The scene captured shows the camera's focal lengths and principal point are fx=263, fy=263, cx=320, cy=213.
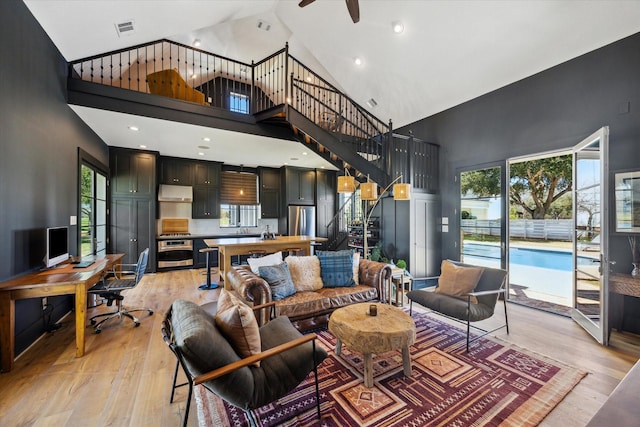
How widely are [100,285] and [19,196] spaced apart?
4.25 feet

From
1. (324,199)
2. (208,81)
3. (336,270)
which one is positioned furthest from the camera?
(324,199)

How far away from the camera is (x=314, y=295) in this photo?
3.11 m

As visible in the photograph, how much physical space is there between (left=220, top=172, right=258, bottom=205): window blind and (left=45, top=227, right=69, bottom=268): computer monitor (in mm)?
4131

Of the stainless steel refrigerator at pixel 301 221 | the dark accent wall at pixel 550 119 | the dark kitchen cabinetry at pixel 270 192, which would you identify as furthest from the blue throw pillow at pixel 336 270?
the dark kitchen cabinetry at pixel 270 192

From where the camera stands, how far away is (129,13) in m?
3.29

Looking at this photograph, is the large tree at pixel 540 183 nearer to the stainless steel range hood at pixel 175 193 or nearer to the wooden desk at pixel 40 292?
the wooden desk at pixel 40 292

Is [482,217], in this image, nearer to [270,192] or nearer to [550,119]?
[550,119]

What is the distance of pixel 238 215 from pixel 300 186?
2018 millimetres

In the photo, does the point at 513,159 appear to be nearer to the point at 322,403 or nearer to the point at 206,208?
the point at 322,403

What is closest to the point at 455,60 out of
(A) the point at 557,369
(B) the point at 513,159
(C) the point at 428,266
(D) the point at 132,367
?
(B) the point at 513,159

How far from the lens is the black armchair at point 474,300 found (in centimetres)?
279

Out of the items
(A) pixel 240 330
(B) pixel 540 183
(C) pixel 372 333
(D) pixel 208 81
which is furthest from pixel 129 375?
(B) pixel 540 183

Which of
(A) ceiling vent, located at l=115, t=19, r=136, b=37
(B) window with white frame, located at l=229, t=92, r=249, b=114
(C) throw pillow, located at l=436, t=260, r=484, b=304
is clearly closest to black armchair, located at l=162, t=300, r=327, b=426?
(C) throw pillow, located at l=436, t=260, r=484, b=304

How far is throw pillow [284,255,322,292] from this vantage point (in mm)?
3309
